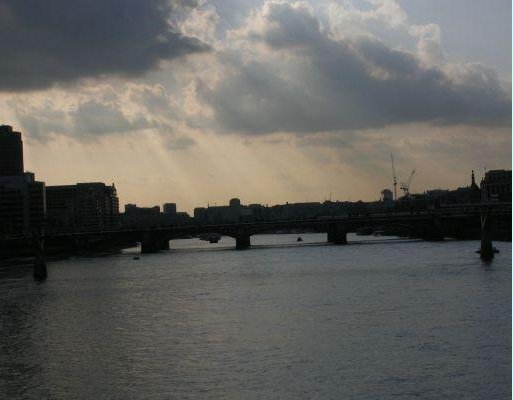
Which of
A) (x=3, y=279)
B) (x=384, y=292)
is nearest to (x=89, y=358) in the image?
(x=384, y=292)

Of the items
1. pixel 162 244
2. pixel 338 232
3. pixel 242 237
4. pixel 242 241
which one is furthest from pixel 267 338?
pixel 162 244

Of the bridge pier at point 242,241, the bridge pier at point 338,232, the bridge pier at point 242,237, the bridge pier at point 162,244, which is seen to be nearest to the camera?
the bridge pier at point 242,237

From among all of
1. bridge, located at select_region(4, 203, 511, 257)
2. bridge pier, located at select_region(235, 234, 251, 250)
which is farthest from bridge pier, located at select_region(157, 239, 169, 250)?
bridge pier, located at select_region(235, 234, 251, 250)

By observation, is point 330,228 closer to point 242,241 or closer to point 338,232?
point 338,232

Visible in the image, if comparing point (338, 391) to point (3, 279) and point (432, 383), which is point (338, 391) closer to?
point (432, 383)

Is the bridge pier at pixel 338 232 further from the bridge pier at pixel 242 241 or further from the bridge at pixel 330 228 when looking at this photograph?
the bridge pier at pixel 242 241

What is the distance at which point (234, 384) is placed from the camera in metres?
33.8

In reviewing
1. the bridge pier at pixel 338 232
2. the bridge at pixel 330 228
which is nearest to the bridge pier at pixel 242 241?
the bridge at pixel 330 228

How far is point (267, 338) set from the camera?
143 ft

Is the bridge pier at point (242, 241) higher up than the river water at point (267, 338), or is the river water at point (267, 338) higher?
the bridge pier at point (242, 241)

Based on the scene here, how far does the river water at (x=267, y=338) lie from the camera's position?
33375 millimetres

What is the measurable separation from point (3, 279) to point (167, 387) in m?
67.3

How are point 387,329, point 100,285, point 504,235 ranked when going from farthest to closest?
point 504,235 < point 100,285 < point 387,329

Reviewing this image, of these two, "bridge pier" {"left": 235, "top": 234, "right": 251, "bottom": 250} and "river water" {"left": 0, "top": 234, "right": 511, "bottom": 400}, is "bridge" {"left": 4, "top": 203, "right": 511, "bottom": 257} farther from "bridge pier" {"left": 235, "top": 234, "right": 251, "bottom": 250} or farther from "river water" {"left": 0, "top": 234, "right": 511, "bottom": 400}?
"river water" {"left": 0, "top": 234, "right": 511, "bottom": 400}
